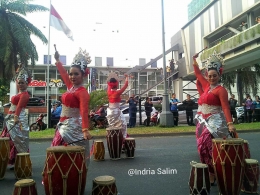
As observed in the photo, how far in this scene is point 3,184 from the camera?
183 inches

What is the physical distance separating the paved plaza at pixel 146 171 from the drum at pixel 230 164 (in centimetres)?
57

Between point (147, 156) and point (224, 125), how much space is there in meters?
3.05

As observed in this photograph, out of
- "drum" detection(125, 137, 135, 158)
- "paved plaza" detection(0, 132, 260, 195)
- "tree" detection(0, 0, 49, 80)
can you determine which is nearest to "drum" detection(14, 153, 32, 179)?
"paved plaza" detection(0, 132, 260, 195)

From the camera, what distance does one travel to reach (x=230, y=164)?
3412mm

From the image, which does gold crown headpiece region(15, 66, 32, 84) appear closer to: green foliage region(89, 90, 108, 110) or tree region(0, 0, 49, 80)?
green foliage region(89, 90, 108, 110)

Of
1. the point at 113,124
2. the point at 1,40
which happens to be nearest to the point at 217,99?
the point at 113,124

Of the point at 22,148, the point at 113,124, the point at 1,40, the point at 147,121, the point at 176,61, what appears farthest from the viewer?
the point at 176,61

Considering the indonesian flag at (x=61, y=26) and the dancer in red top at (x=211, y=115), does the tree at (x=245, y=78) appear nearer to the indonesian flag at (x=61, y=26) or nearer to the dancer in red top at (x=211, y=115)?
the indonesian flag at (x=61, y=26)

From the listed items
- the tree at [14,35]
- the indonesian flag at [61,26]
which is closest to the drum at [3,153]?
the indonesian flag at [61,26]

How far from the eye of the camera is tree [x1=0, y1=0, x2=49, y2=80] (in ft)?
65.4

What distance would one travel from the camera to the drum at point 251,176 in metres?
3.84

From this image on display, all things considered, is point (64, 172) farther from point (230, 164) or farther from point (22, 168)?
point (22, 168)

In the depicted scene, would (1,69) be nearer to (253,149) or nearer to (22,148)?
(22,148)

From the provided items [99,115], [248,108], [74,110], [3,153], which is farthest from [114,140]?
[248,108]
